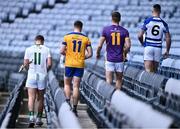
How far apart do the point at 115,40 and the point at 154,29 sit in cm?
79

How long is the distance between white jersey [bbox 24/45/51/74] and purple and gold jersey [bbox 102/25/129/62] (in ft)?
2.98

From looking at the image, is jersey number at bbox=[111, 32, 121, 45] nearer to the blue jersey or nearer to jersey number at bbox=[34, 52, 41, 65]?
the blue jersey

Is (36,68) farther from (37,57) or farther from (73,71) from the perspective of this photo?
(73,71)

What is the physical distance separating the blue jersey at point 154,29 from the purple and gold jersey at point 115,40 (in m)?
0.56

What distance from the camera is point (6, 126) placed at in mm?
6066

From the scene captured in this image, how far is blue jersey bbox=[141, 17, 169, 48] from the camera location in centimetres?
1036

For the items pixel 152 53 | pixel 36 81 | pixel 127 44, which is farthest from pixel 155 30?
pixel 36 81

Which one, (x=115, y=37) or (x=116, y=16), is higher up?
(x=116, y=16)

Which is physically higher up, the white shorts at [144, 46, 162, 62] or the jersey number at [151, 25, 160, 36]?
the jersey number at [151, 25, 160, 36]

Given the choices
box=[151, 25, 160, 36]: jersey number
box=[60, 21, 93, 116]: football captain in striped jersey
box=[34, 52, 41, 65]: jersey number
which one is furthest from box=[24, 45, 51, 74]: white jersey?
box=[151, 25, 160, 36]: jersey number

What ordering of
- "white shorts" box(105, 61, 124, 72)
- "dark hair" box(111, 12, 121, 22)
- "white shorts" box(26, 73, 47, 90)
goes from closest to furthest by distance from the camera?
"dark hair" box(111, 12, 121, 22) → "white shorts" box(26, 73, 47, 90) → "white shorts" box(105, 61, 124, 72)

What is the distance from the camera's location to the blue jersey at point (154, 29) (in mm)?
10359

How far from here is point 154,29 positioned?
10.4 meters

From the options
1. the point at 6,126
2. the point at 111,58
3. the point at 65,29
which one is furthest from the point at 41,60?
the point at 65,29
